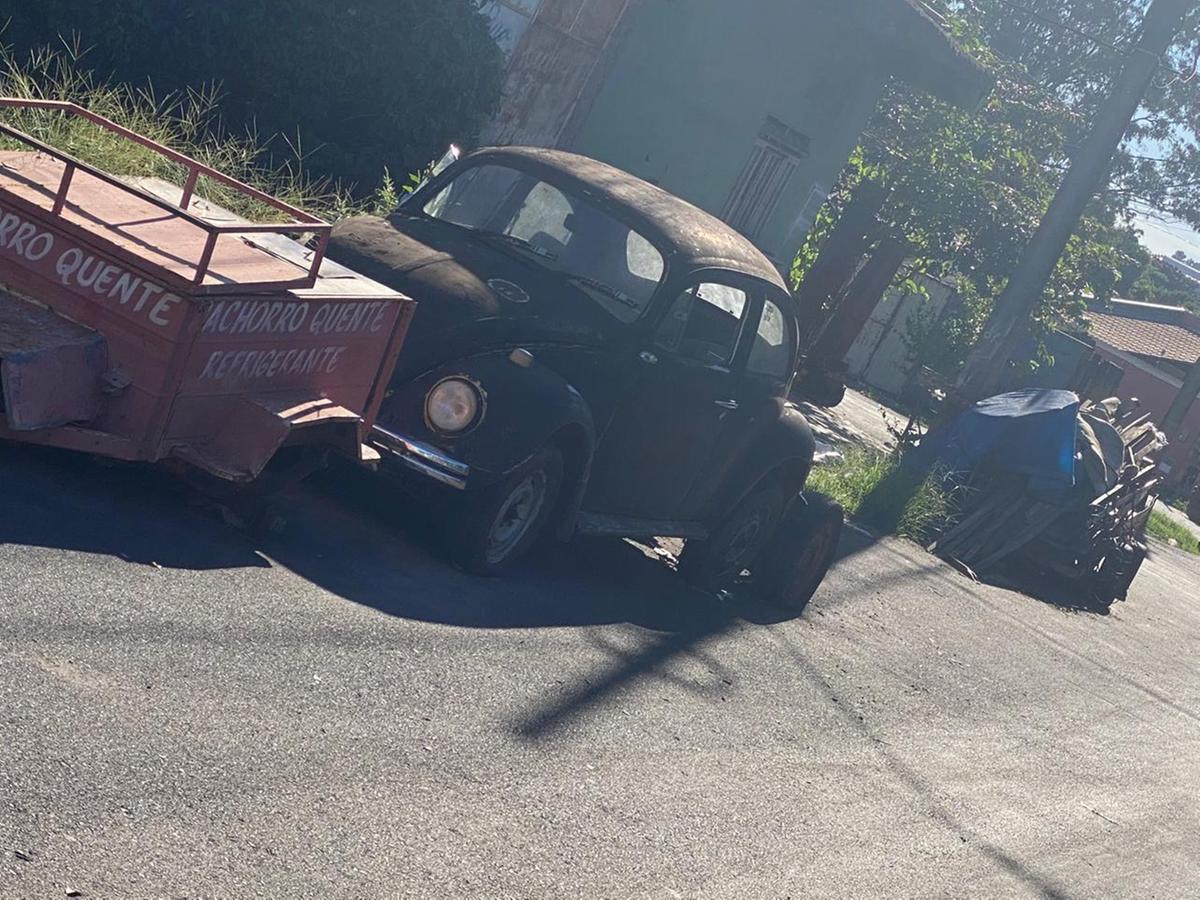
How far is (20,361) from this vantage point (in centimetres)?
541

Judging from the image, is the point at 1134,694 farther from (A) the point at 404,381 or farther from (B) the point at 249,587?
(B) the point at 249,587

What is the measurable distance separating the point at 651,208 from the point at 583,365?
1.28 m

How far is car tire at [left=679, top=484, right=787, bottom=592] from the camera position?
32.6 feet

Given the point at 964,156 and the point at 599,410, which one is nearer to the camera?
the point at 599,410

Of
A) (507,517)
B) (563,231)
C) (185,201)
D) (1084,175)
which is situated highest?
(1084,175)

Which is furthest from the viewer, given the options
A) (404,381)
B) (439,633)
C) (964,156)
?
(964,156)

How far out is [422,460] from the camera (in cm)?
742

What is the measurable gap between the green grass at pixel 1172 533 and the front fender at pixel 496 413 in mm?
23453

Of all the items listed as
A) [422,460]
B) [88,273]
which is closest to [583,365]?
[422,460]

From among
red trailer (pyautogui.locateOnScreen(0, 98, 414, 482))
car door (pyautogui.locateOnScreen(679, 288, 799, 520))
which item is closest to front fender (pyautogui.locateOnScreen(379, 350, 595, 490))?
red trailer (pyautogui.locateOnScreen(0, 98, 414, 482))

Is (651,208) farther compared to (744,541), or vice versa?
(744,541)

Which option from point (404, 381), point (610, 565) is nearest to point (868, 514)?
point (610, 565)

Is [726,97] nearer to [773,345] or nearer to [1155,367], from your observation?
[773,345]

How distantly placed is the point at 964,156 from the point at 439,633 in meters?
18.3
